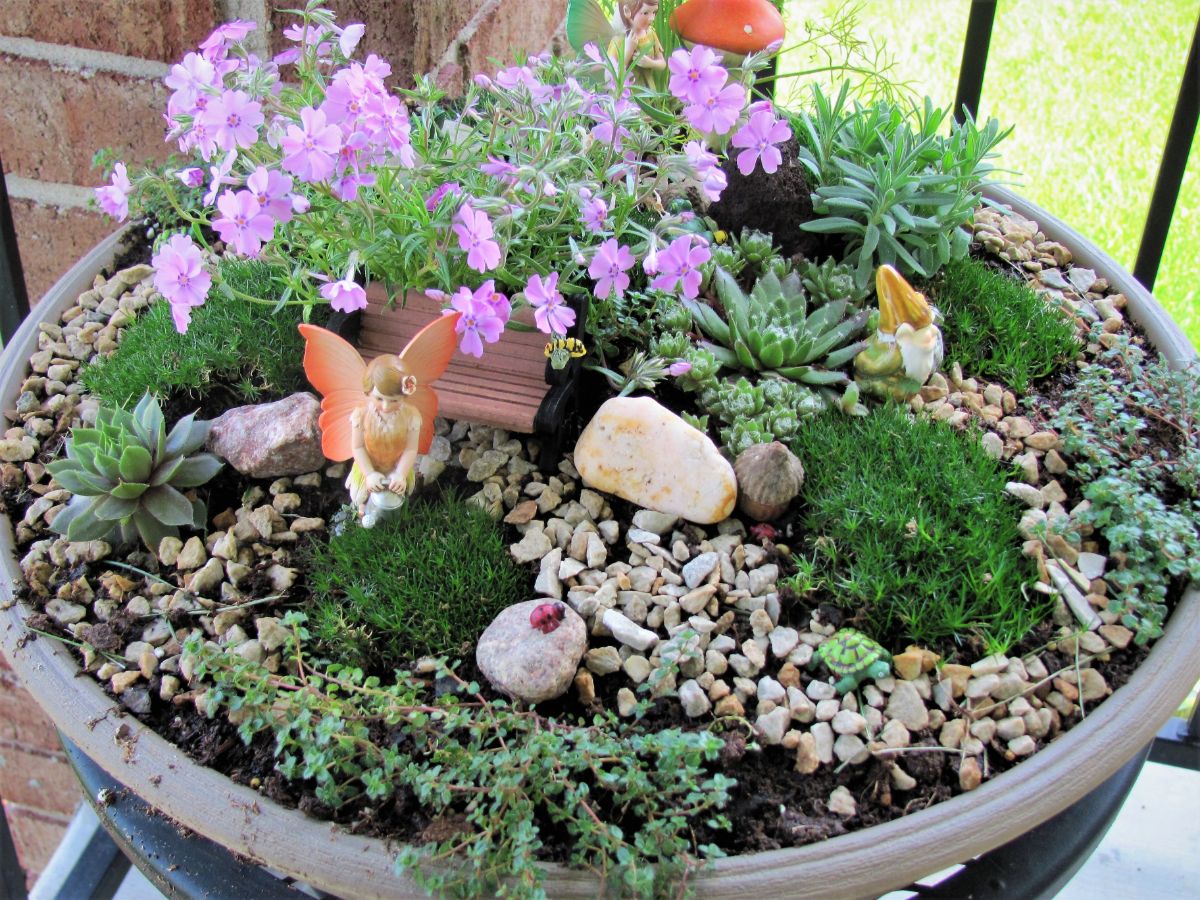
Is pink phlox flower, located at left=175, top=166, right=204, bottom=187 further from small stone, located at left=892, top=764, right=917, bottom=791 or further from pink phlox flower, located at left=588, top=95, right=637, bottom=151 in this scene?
small stone, located at left=892, top=764, right=917, bottom=791

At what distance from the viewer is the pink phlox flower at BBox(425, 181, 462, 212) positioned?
124cm

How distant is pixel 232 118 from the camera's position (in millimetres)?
1106

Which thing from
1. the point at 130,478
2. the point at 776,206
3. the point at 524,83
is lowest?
the point at 130,478

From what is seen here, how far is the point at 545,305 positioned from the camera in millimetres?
1196

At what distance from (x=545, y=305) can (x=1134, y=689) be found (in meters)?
0.75

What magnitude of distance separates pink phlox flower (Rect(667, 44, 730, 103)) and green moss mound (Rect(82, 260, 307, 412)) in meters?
0.62

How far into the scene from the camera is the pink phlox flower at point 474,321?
1.17m

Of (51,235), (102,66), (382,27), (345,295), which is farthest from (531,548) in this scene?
(51,235)

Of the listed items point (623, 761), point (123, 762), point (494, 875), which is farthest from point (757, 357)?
point (123, 762)

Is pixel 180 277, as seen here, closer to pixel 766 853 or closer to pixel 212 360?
pixel 212 360

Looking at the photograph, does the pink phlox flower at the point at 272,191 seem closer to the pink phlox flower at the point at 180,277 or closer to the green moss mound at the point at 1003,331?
the pink phlox flower at the point at 180,277

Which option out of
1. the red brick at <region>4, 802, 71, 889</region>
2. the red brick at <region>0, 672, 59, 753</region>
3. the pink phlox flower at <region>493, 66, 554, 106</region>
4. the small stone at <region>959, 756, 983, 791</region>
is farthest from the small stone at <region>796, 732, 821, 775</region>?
the red brick at <region>4, 802, 71, 889</region>

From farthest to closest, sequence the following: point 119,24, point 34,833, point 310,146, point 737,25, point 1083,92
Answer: point 1083,92
point 34,833
point 119,24
point 737,25
point 310,146

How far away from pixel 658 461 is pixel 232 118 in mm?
608
